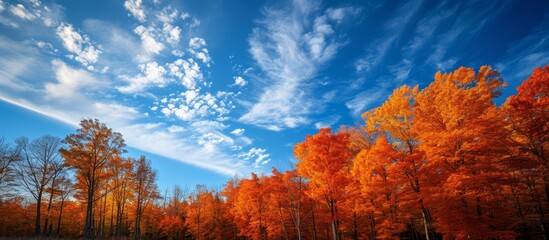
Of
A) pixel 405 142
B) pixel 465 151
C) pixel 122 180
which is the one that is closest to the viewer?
pixel 465 151

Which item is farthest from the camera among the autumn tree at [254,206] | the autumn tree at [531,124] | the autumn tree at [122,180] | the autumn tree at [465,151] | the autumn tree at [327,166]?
the autumn tree at [254,206]

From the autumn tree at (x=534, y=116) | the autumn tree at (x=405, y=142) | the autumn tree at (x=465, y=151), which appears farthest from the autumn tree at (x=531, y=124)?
the autumn tree at (x=405, y=142)

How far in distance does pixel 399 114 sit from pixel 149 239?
49.0m

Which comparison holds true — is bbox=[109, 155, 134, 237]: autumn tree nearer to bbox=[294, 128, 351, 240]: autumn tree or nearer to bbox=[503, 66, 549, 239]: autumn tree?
bbox=[294, 128, 351, 240]: autumn tree

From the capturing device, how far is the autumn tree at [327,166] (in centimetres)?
1977

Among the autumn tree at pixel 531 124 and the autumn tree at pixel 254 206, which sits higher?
the autumn tree at pixel 531 124

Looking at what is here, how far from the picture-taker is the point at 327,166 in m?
19.9

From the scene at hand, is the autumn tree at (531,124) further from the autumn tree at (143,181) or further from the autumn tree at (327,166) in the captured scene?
the autumn tree at (143,181)

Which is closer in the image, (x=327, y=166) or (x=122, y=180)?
(x=327, y=166)

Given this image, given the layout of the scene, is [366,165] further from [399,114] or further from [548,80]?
[548,80]

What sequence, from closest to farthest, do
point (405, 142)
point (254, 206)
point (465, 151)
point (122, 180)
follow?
point (465, 151), point (405, 142), point (122, 180), point (254, 206)

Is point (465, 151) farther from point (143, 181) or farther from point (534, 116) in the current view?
point (143, 181)

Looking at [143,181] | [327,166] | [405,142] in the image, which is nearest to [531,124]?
[405,142]

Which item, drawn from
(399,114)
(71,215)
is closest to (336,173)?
(399,114)
